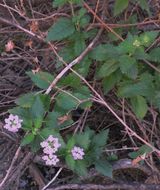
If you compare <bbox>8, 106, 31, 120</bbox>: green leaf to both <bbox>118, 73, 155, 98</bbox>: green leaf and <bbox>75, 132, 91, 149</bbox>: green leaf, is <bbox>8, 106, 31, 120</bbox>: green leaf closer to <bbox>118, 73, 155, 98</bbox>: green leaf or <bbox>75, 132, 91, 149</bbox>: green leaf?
<bbox>75, 132, 91, 149</bbox>: green leaf

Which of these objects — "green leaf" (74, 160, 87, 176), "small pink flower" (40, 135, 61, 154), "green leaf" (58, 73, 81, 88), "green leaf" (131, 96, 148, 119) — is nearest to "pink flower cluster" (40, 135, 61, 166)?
"small pink flower" (40, 135, 61, 154)

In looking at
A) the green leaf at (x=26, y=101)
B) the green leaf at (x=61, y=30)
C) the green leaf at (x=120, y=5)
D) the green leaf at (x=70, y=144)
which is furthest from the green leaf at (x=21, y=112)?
the green leaf at (x=120, y=5)

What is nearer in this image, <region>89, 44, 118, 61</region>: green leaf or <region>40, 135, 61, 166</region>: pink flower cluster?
<region>40, 135, 61, 166</region>: pink flower cluster

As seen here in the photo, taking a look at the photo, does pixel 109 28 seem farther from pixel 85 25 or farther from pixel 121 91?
pixel 121 91

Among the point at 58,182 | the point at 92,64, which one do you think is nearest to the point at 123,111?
the point at 92,64

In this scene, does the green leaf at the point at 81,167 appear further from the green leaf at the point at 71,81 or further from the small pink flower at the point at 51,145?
the green leaf at the point at 71,81

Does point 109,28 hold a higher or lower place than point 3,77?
higher

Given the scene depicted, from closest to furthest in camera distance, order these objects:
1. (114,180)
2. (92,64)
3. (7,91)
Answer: (114,180), (92,64), (7,91)
